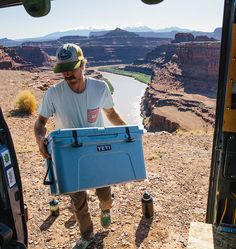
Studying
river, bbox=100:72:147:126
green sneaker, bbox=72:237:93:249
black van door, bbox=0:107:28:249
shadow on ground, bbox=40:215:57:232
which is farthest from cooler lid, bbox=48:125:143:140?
river, bbox=100:72:147:126

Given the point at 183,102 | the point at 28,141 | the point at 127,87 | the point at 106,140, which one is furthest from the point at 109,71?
the point at 106,140

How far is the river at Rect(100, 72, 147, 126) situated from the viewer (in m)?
56.6

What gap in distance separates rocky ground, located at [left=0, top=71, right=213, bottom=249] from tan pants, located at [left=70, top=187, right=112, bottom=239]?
412 mm

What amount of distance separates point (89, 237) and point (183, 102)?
47376mm

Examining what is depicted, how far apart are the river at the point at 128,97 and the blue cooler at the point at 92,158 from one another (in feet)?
136

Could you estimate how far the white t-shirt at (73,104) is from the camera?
3451mm

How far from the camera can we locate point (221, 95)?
112 inches

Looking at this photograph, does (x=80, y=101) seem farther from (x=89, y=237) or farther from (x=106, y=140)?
(x=89, y=237)

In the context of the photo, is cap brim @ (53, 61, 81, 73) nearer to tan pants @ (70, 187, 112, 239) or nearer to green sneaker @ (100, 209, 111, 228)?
tan pants @ (70, 187, 112, 239)

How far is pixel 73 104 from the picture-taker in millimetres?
3475

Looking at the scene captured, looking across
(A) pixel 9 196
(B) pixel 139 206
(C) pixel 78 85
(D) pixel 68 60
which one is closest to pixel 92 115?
(C) pixel 78 85

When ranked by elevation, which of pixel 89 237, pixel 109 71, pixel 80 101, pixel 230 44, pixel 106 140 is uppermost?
pixel 230 44

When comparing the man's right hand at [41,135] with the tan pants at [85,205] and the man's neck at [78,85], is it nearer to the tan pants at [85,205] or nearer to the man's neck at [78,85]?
the man's neck at [78,85]

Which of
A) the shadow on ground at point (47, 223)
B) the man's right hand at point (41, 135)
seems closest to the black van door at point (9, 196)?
the man's right hand at point (41, 135)
